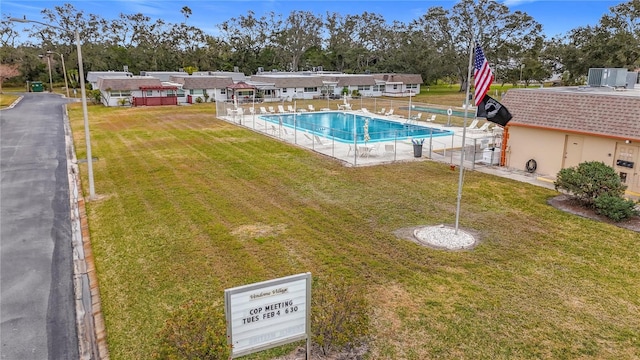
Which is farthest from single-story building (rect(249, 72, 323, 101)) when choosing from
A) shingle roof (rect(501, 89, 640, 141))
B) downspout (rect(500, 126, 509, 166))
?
shingle roof (rect(501, 89, 640, 141))

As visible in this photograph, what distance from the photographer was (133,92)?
48375 mm

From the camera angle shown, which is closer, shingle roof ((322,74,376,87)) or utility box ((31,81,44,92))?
shingle roof ((322,74,376,87))

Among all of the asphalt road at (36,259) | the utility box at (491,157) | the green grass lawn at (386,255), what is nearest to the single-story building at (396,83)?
the utility box at (491,157)

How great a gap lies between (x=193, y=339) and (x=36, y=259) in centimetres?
671

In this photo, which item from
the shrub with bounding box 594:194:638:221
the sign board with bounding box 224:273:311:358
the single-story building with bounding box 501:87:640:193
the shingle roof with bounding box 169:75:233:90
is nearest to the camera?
the sign board with bounding box 224:273:311:358

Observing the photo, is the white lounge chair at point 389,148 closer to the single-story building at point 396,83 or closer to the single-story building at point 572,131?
the single-story building at point 572,131

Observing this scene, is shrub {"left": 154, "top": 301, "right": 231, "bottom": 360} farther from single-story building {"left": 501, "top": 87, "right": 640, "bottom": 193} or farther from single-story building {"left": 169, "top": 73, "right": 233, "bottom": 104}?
single-story building {"left": 169, "top": 73, "right": 233, "bottom": 104}

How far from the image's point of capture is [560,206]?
48.5ft

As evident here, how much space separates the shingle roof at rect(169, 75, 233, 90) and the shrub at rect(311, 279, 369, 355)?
160 ft

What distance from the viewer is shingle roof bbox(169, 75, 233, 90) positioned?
53.1 m

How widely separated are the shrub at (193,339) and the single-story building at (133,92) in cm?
4520

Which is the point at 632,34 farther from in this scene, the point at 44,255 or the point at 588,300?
the point at 44,255

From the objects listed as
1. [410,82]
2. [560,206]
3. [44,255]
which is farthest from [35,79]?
[560,206]

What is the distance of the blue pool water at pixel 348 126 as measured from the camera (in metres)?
31.6
